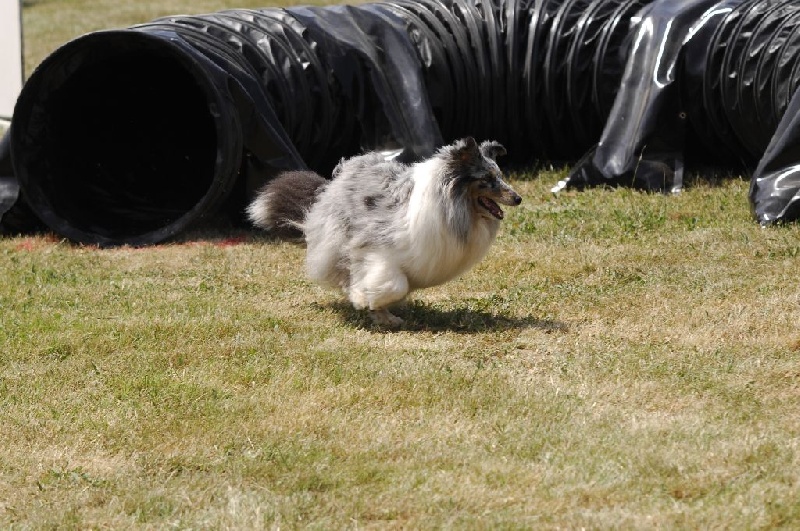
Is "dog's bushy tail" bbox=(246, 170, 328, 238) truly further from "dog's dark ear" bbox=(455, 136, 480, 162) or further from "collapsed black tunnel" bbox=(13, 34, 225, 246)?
"collapsed black tunnel" bbox=(13, 34, 225, 246)

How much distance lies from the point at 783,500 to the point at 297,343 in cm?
314

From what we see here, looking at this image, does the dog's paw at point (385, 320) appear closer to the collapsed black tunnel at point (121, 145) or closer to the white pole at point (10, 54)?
the collapsed black tunnel at point (121, 145)

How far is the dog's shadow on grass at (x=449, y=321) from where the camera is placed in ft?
24.9

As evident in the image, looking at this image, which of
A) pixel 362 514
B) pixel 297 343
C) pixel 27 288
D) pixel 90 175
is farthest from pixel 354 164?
pixel 90 175

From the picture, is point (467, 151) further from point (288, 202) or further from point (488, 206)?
point (288, 202)

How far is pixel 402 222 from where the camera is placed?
7336 mm

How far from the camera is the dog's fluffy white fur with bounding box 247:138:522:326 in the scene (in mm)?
7199

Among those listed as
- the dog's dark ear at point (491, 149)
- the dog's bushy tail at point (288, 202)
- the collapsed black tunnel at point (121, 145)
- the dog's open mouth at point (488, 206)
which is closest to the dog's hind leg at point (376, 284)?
the dog's open mouth at point (488, 206)

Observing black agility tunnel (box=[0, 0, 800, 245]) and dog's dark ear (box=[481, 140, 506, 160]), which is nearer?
dog's dark ear (box=[481, 140, 506, 160])

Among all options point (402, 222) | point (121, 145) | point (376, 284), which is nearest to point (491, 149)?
point (402, 222)

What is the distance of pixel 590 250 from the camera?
933cm

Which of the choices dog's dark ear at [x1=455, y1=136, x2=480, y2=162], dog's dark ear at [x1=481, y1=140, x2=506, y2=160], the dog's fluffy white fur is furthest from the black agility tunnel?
dog's dark ear at [x1=455, y1=136, x2=480, y2=162]

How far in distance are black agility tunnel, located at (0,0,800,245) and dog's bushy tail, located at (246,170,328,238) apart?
4.65ft

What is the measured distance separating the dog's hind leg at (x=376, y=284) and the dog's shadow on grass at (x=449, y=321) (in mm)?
219
